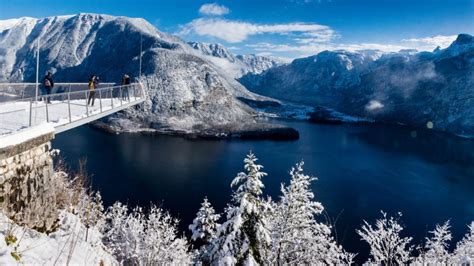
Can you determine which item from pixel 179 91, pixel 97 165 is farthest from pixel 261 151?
pixel 179 91

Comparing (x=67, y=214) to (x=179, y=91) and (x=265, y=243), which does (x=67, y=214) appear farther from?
(x=179, y=91)

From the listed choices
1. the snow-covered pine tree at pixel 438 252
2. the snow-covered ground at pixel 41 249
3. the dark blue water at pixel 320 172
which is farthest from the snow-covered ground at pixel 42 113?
the dark blue water at pixel 320 172

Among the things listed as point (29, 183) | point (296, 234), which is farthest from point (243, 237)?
point (29, 183)

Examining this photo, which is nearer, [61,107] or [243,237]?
[243,237]

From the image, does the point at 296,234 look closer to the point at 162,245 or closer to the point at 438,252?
the point at 162,245

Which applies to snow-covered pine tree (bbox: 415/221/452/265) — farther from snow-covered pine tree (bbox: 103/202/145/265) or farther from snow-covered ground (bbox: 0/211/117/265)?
snow-covered pine tree (bbox: 103/202/145/265)
